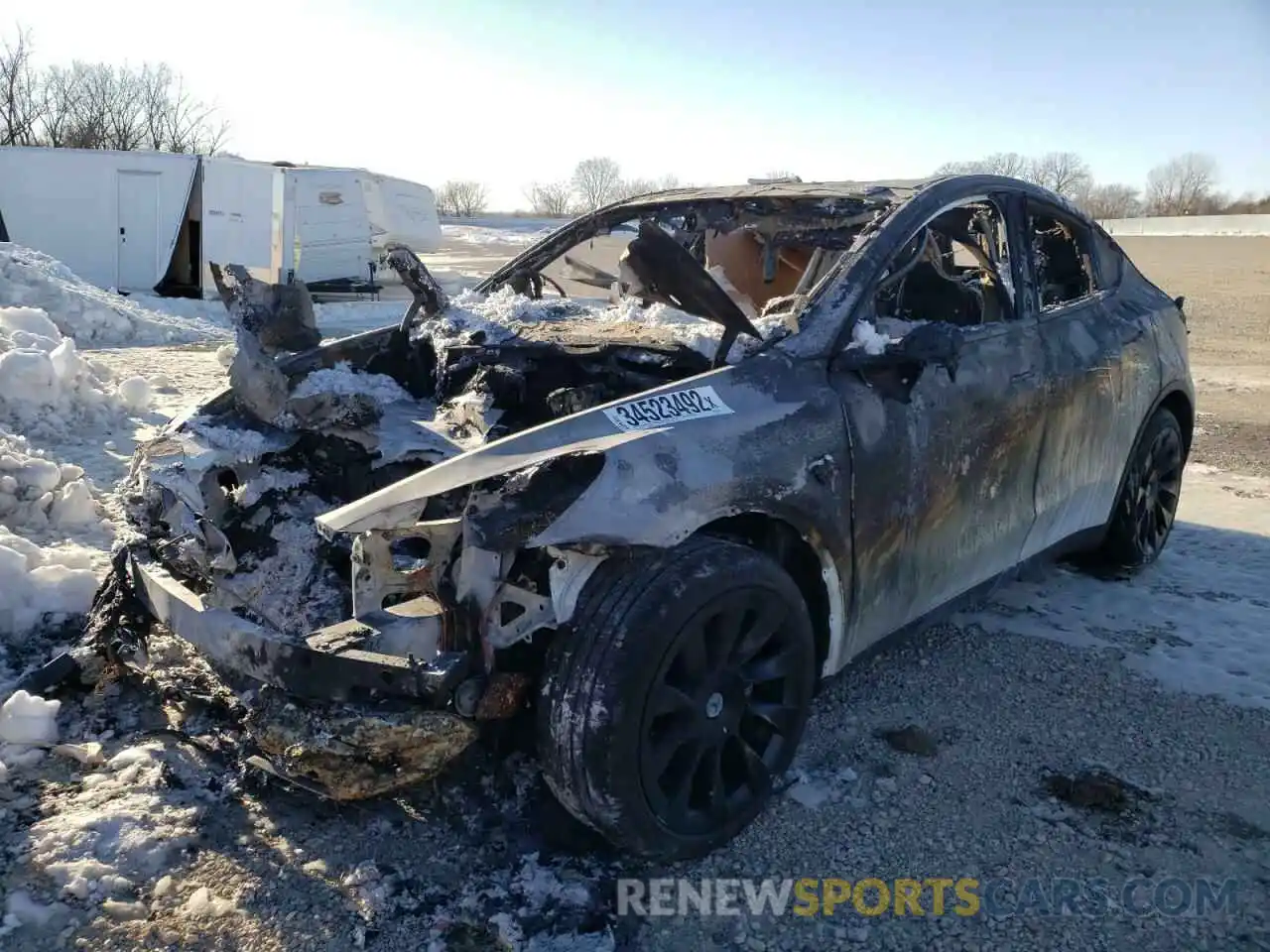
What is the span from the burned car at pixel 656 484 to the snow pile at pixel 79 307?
827 centimetres

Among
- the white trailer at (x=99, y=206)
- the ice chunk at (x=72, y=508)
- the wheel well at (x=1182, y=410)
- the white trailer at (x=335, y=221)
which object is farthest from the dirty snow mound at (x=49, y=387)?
the white trailer at (x=99, y=206)

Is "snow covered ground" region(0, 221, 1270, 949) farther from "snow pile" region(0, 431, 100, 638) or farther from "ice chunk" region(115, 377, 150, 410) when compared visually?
"ice chunk" region(115, 377, 150, 410)

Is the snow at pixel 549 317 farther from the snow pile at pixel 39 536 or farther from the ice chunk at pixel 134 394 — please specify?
the ice chunk at pixel 134 394

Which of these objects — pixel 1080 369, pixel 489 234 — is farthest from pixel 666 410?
pixel 489 234

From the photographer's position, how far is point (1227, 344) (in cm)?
1328

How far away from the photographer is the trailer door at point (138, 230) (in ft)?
51.2

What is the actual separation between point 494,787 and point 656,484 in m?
1.11

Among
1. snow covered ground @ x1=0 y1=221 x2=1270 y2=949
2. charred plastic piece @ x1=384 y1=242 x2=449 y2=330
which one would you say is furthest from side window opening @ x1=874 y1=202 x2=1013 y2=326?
charred plastic piece @ x1=384 y1=242 x2=449 y2=330

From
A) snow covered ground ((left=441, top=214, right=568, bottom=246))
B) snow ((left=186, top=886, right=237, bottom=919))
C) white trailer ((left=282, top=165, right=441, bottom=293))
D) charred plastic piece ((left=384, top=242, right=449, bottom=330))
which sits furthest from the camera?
snow covered ground ((left=441, top=214, right=568, bottom=246))

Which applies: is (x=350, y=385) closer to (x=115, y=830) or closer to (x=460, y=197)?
(x=115, y=830)

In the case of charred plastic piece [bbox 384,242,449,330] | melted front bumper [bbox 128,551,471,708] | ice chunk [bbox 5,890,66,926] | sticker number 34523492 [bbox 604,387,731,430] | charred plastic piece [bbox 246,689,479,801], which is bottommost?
ice chunk [bbox 5,890,66,926]

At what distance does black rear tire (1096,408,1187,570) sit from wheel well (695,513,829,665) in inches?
90.9

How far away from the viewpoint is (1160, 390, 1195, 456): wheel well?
4.81m

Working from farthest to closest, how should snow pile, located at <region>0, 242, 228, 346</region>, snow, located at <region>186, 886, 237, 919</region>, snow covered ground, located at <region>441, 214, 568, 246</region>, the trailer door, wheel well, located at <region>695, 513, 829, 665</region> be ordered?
snow covered ground, located at <region>441, 214, 568, 246</region>, the trailer door, snow pile, located at <region>0, 242, 228, 346</region>, wheel well, located at <region>695, 513, 829, 665</region>, snow, located at <region>186, 886, 237, 919</region>
